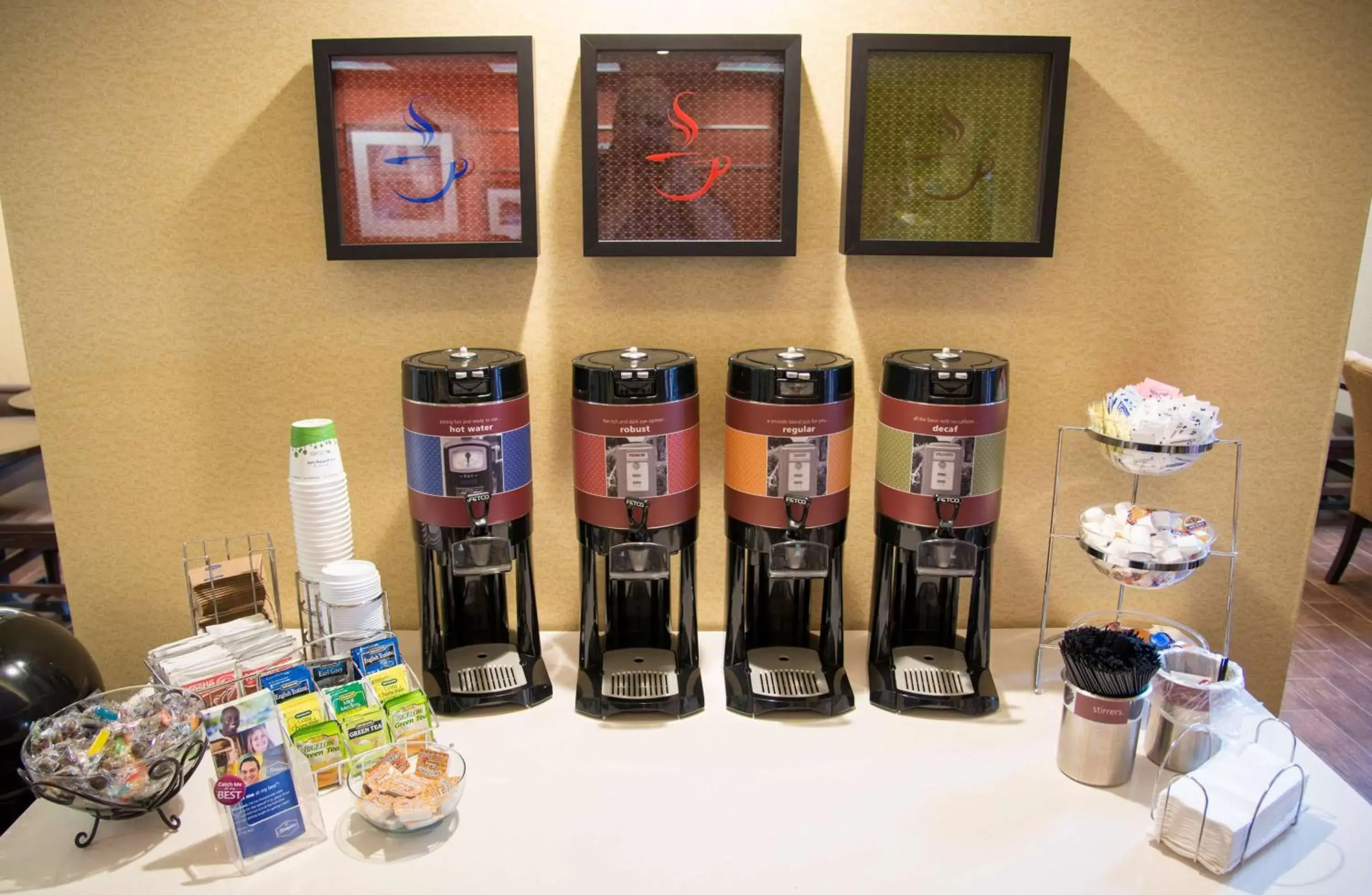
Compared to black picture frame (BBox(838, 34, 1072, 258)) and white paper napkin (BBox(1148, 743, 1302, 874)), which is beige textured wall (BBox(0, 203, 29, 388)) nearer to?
black picture frame (BBox(838, 34, 1072, 258))

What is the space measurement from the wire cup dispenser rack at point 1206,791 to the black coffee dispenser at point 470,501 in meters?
0.96

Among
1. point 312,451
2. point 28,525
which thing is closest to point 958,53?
point 312,451

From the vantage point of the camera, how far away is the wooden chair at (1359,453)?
388cm

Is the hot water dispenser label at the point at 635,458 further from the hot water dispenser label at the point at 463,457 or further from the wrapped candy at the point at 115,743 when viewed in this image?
the wrapped candy at the point at 115,743

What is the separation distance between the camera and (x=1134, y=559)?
161cm

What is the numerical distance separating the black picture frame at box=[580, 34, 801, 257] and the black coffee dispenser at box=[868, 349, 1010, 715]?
318 millimetres

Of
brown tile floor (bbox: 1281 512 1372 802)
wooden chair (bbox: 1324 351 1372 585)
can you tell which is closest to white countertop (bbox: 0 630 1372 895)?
brown tile floor (bbox: 1281 512 1372 802)

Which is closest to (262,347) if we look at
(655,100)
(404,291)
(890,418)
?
(404,291)

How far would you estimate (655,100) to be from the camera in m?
1.68

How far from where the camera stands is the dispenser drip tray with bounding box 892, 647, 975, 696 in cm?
166

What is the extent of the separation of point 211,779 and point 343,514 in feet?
1.50

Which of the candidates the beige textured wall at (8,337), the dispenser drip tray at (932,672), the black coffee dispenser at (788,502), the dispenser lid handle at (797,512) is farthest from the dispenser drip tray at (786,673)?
the beige textured wall at (8,337)

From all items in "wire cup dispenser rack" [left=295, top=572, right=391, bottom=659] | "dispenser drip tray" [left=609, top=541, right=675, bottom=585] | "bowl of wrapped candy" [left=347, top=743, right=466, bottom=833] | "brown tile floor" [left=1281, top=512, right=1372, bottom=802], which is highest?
"dispenser drip tray" [left=609, top=541, right=675, bottom=585]

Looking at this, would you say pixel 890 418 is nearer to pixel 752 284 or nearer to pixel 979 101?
pixel 752 284
